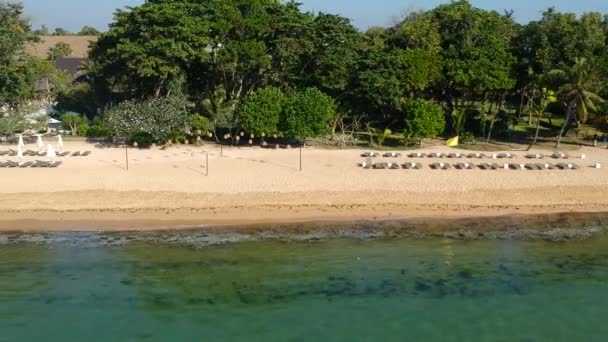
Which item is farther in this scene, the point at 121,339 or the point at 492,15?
the point at 492,15

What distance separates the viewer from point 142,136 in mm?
37812

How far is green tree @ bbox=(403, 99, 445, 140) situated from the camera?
3875 centimetres

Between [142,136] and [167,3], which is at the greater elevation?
[167,3]

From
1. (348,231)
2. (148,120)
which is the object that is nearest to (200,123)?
(148,120)

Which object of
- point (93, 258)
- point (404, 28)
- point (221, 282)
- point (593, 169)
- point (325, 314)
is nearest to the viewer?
point (325, 314)

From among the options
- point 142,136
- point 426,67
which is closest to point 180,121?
point 142,136

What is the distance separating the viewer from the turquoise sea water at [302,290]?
17125 millimetres

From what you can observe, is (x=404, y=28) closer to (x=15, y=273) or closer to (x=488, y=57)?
(x=488, y=57)

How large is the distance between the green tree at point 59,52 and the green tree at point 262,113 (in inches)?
1564

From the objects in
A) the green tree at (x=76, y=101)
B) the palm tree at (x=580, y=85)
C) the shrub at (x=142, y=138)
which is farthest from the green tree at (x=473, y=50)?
the green tree at (x=76, y=101)

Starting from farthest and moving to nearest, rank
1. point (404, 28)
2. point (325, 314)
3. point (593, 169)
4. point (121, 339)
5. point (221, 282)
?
point (404, 28), point (593, 169), point (221, 282), point (325, 314), point (121, 339)

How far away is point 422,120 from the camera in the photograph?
38750 millimetres

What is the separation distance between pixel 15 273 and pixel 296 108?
65.3 feet

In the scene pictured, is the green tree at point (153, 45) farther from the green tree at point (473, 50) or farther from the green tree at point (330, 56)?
the green tree at point (473, 50)
